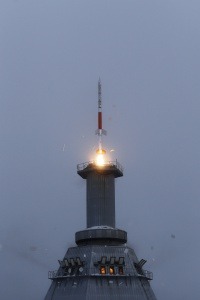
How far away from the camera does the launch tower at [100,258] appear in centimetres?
8462

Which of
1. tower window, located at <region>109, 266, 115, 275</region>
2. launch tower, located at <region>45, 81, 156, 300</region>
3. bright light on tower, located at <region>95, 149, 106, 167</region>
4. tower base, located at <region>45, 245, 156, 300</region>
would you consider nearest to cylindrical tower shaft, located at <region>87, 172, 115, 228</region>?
launch tower, located at <region>45, 81, 156, 300</region>

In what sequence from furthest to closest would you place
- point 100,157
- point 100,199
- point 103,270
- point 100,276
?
point 100,157, point 100,199, point 103,270, point 100,276

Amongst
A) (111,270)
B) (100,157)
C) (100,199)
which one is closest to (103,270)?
(111,270)

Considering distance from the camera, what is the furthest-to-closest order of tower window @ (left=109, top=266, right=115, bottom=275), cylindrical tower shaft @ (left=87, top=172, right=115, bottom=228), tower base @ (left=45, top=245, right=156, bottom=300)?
cylindrical tower shaft @ (left=87, top=172, right=115, bottom=228) < tower window @ (left=109, top=266, right=115, bottom=275) < tower base @ (left=45, top=245, right=156, bottom=300)

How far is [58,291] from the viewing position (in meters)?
87.9

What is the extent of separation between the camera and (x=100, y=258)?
88062mm

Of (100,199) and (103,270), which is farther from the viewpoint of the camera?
(100,199)

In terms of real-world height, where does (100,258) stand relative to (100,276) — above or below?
above

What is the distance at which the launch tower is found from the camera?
3332 inches

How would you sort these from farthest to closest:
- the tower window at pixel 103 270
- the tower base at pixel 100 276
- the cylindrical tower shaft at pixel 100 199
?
1. the cylindrical tower shaft at pixel 100 199
2. the tower window at pixel 103 270
3. the tower base at pixel 100 276

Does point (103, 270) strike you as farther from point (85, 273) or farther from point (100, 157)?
point (100, 157)

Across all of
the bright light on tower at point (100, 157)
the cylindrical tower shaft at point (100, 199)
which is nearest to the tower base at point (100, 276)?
the cylindrical tower shaft at point (100, 199)

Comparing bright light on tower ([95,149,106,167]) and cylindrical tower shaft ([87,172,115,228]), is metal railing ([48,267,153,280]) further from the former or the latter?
bright light on tower ([95,149,106,167])

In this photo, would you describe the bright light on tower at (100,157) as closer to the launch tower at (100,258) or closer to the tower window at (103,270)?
the launch tower at (100,258)
